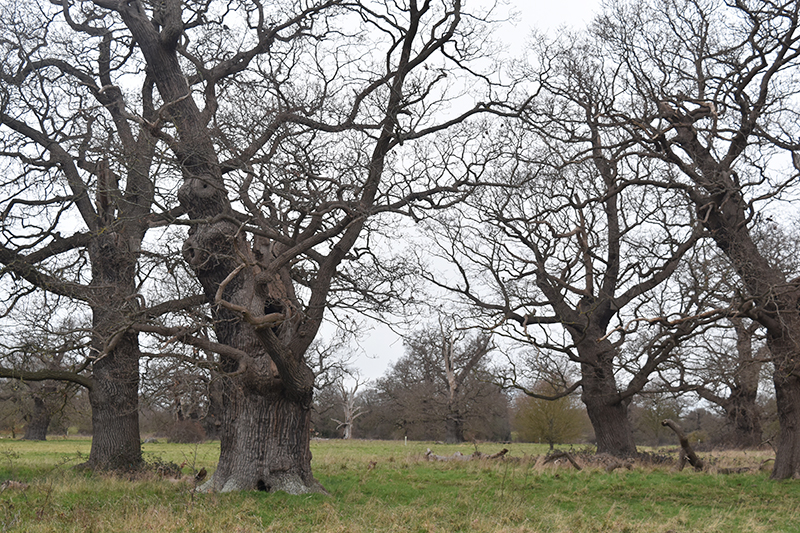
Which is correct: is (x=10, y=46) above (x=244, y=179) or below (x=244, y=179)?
above

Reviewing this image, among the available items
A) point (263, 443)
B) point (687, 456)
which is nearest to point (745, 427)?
point (687, 456)

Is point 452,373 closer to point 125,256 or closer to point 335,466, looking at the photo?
point 335,466

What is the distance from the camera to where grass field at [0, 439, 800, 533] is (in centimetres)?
759

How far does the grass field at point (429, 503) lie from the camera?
24.9 feet

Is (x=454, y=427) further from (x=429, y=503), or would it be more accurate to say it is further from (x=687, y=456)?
(x=429, y=503)

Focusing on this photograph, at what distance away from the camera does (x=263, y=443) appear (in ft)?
35.3

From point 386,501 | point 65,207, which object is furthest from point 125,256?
point 386,501

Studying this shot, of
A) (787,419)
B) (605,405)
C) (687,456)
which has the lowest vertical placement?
(687,456)

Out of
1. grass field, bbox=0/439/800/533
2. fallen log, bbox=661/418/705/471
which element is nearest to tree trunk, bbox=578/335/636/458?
fallen log, bbox=661/418/705/471

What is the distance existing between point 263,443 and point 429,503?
305 centimetres

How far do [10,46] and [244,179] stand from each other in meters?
6.98

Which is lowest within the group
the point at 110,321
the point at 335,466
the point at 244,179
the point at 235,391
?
the point at 335,466

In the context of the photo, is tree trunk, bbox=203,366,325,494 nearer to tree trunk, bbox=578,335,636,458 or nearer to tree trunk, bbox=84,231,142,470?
tree trunk, bbox=84,231,142,470

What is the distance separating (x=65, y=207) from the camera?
43.8ft
